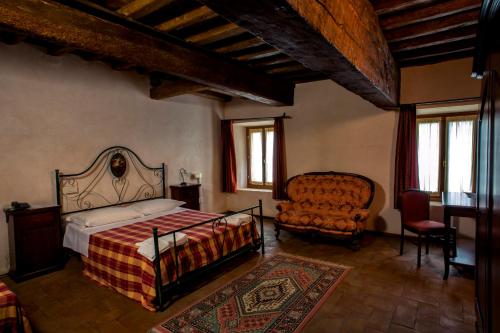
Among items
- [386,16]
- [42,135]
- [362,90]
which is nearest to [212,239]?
[362,90]

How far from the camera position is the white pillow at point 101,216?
11.6 ft

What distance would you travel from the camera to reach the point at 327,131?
5.15 metres

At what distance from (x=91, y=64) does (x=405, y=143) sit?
462 cm

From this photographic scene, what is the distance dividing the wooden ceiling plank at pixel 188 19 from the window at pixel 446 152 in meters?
3.75

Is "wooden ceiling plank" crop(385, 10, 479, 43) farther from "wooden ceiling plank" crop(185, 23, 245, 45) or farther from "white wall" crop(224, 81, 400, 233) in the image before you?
"white wall" crop(224, 81, 400, 233)

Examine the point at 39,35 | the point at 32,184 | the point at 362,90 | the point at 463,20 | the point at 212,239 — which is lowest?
the point at 212,239

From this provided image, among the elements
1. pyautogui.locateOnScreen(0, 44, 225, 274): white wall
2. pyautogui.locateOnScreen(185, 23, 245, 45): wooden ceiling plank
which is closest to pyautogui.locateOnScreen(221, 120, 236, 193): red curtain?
pyautogui.locateOnScreen(0, 44, 225, 274): white wall

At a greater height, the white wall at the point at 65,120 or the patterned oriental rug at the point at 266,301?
the white wall at the point at 65,120

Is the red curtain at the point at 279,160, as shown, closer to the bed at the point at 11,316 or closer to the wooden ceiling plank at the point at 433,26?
the wooden ceiling plank at the point at 433,26

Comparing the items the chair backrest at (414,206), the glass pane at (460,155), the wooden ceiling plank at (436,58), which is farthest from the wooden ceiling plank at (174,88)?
the glass pane at (460,155)

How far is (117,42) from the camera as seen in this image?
2.51 meters

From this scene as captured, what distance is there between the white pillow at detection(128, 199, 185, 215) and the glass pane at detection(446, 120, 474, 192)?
4.20m

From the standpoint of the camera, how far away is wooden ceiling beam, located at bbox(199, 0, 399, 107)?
126 centimetres

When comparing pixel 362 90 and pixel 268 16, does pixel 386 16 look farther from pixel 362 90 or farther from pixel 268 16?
pixel 268 16
